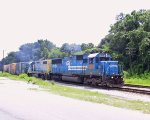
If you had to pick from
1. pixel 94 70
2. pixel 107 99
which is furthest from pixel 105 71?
pixel 107 99

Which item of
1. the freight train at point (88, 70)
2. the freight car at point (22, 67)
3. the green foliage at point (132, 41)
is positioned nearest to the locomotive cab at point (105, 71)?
the freight train at point (88, 70)

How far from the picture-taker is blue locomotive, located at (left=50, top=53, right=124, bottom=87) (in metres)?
31.9

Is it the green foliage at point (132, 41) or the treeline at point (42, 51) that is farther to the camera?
the treeline at point (42, 51)

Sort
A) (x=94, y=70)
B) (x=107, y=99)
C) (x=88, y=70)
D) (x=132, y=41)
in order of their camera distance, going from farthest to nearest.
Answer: (x=132, y=41) < (x=88, y=70) < (x=94, y=70) < (x=107, y=99)

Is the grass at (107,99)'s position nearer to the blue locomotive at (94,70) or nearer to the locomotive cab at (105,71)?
the locomotive cab at (105,71)

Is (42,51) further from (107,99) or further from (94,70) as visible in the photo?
(107,99)

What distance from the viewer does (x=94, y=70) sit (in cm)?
3347

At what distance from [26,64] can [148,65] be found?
2609 centimetres

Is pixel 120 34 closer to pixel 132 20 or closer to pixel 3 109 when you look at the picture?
pixel 132 20

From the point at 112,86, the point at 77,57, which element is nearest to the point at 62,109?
the point at 112,86

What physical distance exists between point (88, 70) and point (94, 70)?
153 cm

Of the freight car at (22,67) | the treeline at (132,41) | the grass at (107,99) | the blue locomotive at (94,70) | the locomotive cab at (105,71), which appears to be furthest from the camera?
the freight car at (22,67)

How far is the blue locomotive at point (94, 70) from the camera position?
3188cm

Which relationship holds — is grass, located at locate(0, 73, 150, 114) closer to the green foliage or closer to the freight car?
the green foliage
